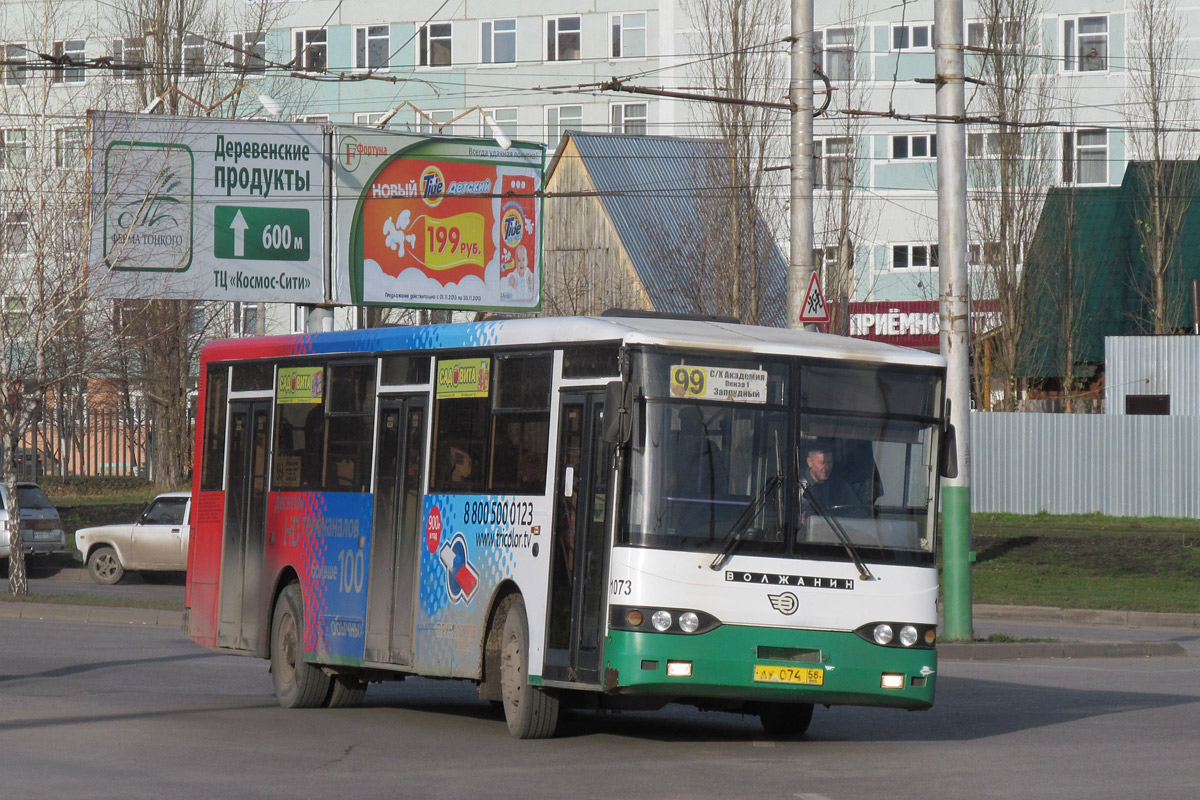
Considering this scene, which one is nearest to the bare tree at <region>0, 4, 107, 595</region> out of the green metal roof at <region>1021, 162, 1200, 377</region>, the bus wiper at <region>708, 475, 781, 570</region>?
the bus wiper at <region>708, 475, 781, 570</region>

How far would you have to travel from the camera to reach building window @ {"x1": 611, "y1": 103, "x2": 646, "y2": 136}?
5559cm

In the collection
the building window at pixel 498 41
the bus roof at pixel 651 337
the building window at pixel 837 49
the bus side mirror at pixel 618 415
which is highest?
the building window at pixel 498 41

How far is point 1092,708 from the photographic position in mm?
13727

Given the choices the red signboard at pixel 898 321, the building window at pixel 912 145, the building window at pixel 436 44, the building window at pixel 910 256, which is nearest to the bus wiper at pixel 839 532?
the red signboard at pixel 898 321

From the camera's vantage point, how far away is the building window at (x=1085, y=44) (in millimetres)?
51031

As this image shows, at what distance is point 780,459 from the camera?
35.1 ft

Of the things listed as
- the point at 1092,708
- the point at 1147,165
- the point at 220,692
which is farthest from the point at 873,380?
the point at 1147,165

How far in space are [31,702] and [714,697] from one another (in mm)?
5434

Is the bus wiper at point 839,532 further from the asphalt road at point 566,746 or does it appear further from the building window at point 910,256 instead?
the building window at point 910,256

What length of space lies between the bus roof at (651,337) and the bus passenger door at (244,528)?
1.96 metres

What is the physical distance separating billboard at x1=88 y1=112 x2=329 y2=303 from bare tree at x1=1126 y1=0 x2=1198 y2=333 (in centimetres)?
2310

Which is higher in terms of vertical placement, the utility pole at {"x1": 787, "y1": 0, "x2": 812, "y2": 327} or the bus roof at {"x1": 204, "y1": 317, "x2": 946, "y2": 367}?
the utility pole at {"x1": 787, "y1": 0, "x2": 812, "y2": 327}

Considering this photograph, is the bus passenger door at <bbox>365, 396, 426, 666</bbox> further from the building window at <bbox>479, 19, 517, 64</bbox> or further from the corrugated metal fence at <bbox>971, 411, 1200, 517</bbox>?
the building window at <bbox>479, 19, 517, 64</bbox>

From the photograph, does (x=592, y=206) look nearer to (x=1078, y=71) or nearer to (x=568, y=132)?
(x=568, y=132)
